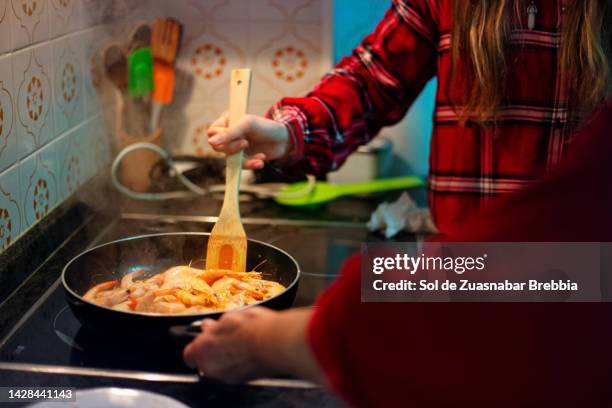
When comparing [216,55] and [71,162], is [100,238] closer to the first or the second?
[71,162]

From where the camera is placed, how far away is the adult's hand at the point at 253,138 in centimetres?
115

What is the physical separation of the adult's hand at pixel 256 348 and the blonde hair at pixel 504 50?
0.61 meters

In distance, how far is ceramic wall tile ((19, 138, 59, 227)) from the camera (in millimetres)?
1294

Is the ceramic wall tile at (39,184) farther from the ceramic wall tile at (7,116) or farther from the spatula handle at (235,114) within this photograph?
the spatula handle at (235,114)

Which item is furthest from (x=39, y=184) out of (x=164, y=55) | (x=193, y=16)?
(x=193, y=16)

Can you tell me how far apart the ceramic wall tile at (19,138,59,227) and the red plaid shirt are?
1.43 ft

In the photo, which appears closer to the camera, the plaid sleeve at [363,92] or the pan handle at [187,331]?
the pan handle at [187,331]

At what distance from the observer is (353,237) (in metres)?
1.55

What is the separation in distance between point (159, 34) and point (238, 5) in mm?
206

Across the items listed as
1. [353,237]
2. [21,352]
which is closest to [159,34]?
[353,237]

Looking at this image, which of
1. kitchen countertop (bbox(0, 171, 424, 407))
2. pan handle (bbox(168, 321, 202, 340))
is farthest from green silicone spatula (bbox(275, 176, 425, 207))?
pan handle (bbox(168, 321, 202, 340))

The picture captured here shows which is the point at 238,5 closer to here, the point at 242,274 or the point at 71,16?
the point at 71,16

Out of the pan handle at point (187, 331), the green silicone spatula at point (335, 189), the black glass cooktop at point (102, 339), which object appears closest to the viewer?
the pan handle at point (187, 331)

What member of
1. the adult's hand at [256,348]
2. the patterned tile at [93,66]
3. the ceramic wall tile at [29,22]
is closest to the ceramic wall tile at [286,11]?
the patterned tile at [93,66]
